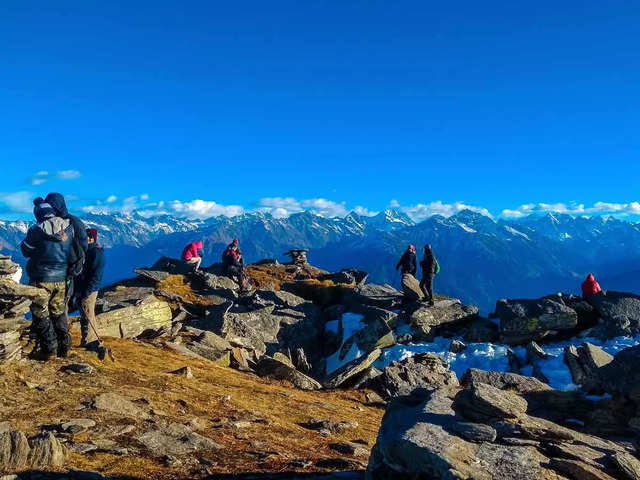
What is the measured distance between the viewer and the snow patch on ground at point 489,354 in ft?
82.2

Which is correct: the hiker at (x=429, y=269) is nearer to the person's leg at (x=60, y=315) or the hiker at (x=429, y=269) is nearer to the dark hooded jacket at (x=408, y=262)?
the dark hooded jacket at (x=408, y=262)

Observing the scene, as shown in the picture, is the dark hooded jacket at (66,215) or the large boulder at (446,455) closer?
the large boulder at (446,455)

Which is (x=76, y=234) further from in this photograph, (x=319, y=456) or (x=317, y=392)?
(x=317, y=392)

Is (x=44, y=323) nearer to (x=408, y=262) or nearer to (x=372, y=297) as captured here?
(x=372, y=297)

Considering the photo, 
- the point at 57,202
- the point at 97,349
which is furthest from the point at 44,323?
the point at 57,202

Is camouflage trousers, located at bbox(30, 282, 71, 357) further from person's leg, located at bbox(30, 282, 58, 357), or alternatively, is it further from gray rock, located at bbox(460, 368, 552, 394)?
gray rock, located at bbox(460, 368, 552, 394)

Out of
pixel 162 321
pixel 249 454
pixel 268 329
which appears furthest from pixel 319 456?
pixel 268 329

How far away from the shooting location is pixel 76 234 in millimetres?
12633

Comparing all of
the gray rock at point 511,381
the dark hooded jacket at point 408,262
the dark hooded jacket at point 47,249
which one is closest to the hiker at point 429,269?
the dark hooded jacket at point 408,262

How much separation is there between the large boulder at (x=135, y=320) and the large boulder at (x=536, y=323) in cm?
2133

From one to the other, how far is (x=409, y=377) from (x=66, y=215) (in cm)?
1455

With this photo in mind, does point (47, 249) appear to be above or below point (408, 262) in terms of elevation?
below

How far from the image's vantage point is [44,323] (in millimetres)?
12391

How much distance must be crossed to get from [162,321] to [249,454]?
1635 cm
